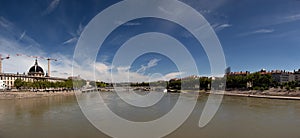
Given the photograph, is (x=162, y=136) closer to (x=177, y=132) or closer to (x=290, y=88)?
(x=177, y=132)

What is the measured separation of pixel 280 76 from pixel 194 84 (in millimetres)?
20659

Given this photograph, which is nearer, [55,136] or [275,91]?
[55,136]

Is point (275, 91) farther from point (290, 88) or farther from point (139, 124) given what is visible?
point (139, 124)

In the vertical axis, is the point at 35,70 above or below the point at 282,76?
above

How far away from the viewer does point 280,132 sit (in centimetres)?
738

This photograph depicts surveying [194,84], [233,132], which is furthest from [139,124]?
[194,84]

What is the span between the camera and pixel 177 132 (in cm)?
726

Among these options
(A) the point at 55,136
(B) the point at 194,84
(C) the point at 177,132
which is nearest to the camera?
(A) the point at 55,136

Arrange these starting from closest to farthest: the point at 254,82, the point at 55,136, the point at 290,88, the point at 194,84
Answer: the point at 55,136, the point at 290,88, the point at 254,82, the point at 194,84

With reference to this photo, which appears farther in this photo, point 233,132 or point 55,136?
point 233,132

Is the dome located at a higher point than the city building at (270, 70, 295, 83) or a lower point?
higher

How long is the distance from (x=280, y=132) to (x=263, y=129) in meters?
0.56

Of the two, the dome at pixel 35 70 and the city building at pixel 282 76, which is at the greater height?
the dome at pixel 35 70

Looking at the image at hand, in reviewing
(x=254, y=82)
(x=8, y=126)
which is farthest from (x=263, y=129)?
(x=254, y=82)
